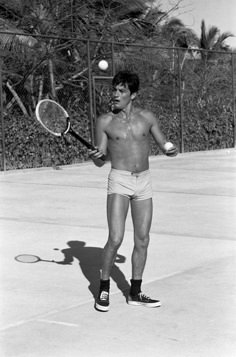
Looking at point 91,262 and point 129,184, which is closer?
point 129,184

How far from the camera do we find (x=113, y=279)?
650cm

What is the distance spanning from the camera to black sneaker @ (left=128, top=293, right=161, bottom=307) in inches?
221

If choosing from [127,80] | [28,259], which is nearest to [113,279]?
[28,259]

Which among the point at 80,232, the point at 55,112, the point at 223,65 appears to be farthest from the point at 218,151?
the point at 55,112

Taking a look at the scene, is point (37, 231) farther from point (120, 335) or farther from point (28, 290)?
point (120, 335)

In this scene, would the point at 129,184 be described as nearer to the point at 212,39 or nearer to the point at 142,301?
the point at 142,301

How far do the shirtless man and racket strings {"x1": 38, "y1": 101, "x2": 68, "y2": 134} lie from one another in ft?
2.08

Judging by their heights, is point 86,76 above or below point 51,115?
above

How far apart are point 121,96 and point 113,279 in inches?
63.1

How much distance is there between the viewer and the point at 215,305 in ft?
18.4

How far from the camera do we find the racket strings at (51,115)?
6423mm

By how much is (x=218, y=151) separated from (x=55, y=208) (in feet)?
38.7

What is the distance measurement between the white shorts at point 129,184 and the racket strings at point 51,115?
76cm

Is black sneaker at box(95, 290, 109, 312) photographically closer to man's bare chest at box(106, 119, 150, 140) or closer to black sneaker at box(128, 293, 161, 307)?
black sneaker at box(128, 293, 161, 307)
